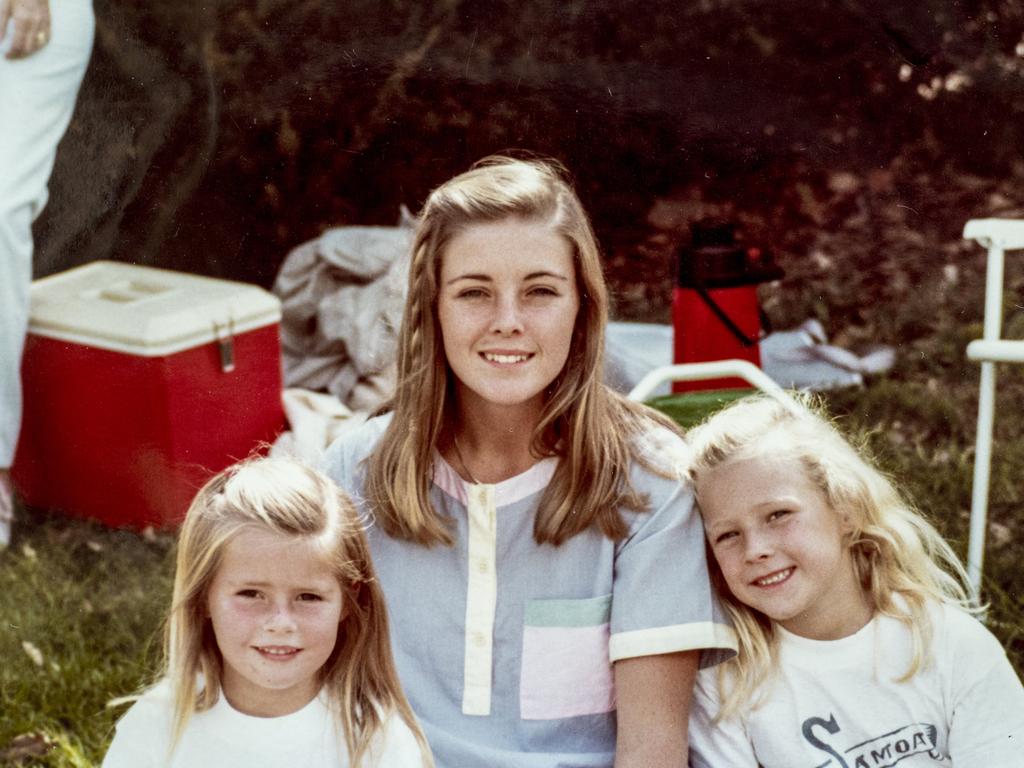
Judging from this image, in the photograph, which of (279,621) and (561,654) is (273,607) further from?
(561,654)

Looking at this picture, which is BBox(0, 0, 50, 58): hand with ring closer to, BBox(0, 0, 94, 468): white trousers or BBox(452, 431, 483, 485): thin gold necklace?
BBox(0, 0, 94, 468): white trousers

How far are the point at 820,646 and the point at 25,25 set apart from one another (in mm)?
2073

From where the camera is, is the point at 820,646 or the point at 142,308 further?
the point at 142,308

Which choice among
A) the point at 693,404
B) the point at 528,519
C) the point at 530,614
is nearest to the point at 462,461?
the point at 528,519

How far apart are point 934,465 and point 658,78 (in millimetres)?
1138

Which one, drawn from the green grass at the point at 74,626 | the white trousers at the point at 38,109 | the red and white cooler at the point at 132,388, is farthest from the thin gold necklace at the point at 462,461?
the white trousers at the point at 38,109

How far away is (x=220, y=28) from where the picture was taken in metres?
3.25

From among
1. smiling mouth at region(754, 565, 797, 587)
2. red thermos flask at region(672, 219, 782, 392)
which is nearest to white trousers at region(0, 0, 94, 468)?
red thermos flask at region(672, 219, 782, 392)

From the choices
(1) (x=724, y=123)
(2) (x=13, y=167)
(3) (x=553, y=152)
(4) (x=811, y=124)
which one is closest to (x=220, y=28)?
(2) (x=13, y=167)

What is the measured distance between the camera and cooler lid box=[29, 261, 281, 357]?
125 inches

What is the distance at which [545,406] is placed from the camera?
1998 millimetres

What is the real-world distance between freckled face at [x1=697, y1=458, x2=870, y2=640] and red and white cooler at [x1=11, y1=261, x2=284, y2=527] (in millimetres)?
1550

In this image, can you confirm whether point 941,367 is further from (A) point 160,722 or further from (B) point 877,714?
(A) point 160,722

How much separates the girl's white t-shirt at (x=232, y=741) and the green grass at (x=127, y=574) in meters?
0.88
